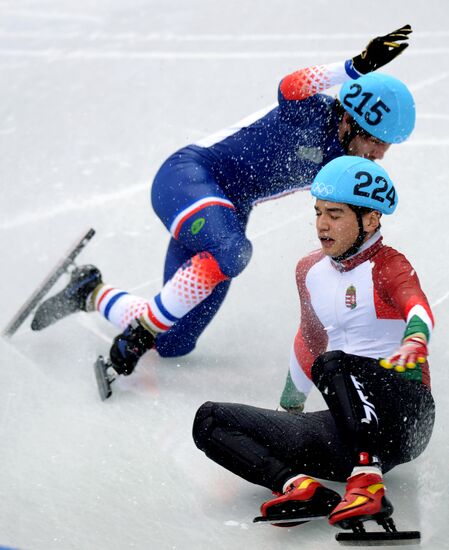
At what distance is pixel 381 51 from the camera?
4.61 m

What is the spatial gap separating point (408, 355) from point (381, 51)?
5.51 feet

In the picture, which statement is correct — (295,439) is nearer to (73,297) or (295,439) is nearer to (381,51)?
(381,51)

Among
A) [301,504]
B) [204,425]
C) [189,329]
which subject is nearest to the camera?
[301,504]

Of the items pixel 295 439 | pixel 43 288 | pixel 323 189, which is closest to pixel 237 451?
pixel 295 439

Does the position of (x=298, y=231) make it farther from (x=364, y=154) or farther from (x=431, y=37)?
(x=431, y=37)

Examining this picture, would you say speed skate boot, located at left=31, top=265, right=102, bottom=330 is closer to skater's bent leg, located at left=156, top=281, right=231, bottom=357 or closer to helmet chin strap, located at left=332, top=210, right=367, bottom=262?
skater's bent leg, located at left=156, top=281, right=231, bottom=357

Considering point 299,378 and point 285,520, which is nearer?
point 285,520

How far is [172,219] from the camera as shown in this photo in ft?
16.5

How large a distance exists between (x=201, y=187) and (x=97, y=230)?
179cm

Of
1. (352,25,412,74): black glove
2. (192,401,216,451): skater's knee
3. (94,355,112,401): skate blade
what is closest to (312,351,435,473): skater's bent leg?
(192,401,216,451): skater's knee

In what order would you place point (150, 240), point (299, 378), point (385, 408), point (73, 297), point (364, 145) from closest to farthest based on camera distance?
point (385, 408) < point (299, 378) < point (364, 145) < point (73, 297) < point (150, 240)

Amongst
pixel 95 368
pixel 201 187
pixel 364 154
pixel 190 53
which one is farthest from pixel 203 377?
pixel 190 53

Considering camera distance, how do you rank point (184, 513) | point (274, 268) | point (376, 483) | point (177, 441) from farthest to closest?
point (274, 268), point (177, 441), point (184, 513), point (376, 483)

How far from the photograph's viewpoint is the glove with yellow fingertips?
3.37 m
